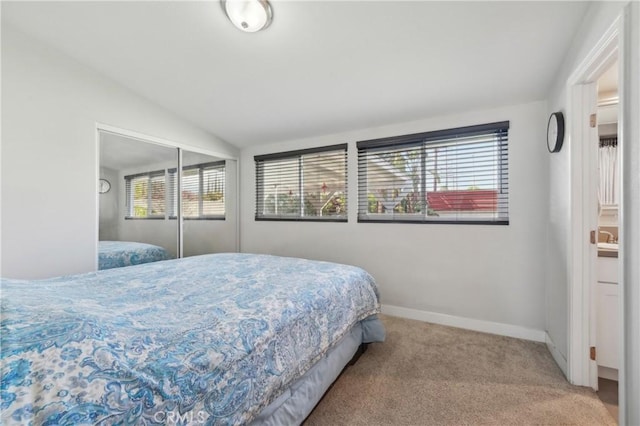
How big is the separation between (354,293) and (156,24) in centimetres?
235

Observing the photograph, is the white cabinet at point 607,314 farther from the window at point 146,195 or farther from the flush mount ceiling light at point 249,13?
the window at point 146,195

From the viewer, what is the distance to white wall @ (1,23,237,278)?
196cm

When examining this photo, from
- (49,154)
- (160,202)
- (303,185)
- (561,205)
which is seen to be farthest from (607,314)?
(49,154)

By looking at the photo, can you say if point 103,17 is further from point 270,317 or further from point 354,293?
point 354,293

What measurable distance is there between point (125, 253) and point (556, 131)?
12.5ft

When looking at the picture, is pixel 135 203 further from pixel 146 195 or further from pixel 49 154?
pixel 49 154

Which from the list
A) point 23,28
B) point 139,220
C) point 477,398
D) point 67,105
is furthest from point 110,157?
point 477,398

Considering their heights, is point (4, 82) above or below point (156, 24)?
below

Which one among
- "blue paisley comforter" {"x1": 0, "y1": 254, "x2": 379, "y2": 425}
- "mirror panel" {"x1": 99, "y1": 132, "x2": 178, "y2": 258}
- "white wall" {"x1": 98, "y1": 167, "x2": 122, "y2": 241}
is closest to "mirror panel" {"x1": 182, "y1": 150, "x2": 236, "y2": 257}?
"mirror panel" {"x1": 99, "y1": 132, "x2": 178, "y2": 258}

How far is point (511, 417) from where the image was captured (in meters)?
1.47

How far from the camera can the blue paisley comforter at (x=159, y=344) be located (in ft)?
Answer: 2.21

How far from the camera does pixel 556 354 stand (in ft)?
6.55

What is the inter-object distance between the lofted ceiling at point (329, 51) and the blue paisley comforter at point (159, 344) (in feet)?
5.50

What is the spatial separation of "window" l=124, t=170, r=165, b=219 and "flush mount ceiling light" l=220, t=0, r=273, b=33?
1.91m
